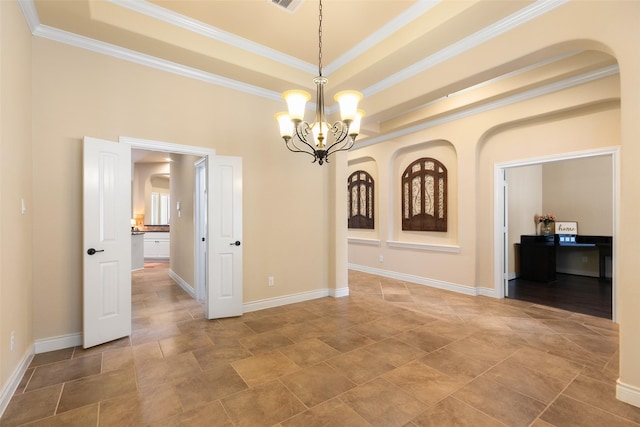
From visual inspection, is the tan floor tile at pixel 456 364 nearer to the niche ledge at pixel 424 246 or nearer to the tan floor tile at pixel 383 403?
the tan floor tile at pixel 383 403

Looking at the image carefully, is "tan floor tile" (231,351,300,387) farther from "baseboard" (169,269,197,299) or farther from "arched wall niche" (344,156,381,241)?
"arched wall niche" (344,156,381,241)

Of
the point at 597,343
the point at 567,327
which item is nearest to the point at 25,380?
the point at 597,343

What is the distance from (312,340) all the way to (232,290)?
4.53ft

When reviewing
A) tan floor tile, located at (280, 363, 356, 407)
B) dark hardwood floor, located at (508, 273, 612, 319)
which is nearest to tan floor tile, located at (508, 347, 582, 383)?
tan floor tile, located at (280, 363, 356, 407)

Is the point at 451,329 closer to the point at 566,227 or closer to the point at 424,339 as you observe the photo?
the point at 424,339

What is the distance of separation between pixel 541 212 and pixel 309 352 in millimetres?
6982

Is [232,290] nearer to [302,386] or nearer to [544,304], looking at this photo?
[302,386]

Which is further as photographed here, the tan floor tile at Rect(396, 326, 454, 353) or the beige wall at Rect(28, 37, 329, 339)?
the tan floor tile at Rect(396, 326, 454, 353)

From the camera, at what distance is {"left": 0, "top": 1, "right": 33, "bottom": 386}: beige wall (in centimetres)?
215

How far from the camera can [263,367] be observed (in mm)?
2676

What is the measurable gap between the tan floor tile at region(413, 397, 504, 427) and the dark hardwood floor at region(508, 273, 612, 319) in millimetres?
3381

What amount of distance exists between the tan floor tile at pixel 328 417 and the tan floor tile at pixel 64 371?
75.6 inches

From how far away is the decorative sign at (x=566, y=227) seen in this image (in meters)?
6.52

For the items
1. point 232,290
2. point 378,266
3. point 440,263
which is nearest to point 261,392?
point 232,290
